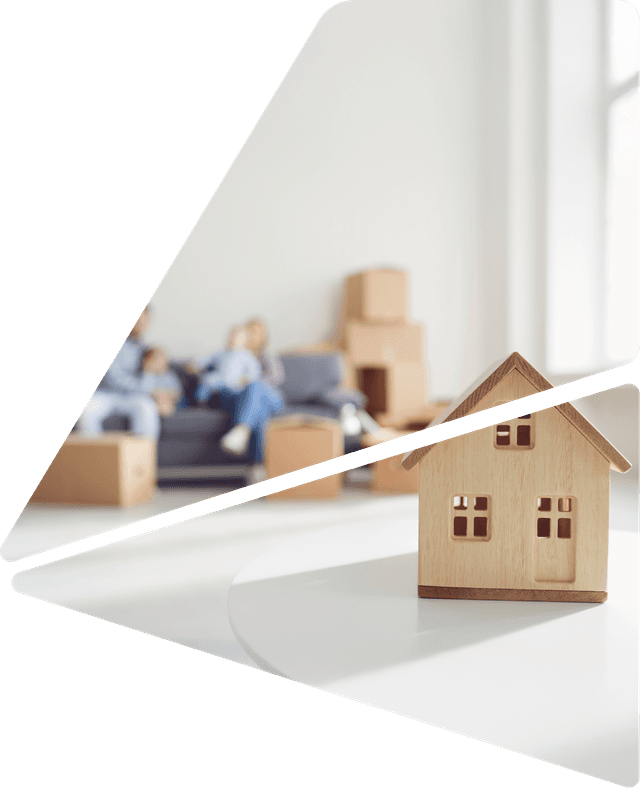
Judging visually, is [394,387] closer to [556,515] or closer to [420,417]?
[420,417]

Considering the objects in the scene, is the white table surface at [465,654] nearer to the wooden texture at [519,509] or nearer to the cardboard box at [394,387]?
the wooden texture at [519,509]

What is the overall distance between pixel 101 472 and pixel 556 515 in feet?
3.83

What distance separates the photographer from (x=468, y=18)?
4.50ft

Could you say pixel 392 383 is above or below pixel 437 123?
below

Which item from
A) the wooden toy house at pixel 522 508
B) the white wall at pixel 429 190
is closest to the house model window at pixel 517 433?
the wooden toy house at pixel 522 508

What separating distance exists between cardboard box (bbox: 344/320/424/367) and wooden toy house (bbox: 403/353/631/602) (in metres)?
0.61

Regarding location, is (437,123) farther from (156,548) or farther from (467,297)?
(156,548)

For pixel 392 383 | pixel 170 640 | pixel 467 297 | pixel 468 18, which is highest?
pixel 468 18

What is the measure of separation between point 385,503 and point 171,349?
197 cm

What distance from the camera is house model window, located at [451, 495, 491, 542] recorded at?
196 cm

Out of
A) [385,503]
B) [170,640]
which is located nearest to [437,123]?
[170,640]

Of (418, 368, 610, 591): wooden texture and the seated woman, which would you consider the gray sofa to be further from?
(418, 368, 610, 591): wooden texture

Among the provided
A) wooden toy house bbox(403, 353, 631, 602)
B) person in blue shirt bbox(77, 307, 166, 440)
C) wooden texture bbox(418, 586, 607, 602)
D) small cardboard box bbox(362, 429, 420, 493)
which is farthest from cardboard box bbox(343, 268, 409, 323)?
small cardboard box bbox(362, 429, 420, 493)

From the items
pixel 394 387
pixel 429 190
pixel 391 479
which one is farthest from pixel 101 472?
pixel 391 479
